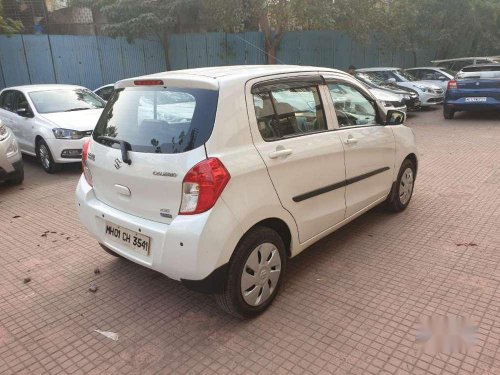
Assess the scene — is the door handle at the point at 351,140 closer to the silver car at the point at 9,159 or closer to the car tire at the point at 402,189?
the car tire at the point at 402,189

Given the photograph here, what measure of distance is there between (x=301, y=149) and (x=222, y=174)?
0.84 metres

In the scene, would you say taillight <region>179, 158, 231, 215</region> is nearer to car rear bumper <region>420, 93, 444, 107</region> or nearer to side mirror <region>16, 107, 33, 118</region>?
side mirror <region>16, 107, 33, 118</region>

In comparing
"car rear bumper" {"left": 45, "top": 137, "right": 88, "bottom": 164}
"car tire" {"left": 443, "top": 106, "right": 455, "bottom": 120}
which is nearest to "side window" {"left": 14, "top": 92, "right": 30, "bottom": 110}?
"car rear bumper" {"left": 45, "top": 137, "right": 88, "bottom": 164}

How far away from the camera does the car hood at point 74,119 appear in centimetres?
738

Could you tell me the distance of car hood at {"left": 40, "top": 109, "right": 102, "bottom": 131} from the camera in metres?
7.38

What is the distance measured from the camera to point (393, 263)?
150 inches

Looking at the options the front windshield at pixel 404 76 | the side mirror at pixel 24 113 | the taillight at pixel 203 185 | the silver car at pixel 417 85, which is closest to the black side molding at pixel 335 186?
the taillight at pixel 203 185

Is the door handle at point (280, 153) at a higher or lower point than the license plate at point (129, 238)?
higher

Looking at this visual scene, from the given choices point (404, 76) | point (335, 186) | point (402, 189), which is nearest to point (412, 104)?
point (404, 76)

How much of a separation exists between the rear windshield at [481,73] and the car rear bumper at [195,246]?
11.2 metres

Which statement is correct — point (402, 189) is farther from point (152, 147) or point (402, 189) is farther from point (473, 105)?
point (473, 105)

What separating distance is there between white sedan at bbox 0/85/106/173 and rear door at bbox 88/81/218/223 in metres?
4.32

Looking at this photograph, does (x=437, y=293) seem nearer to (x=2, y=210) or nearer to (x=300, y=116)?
(x=300, y=116)

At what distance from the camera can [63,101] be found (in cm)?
820
